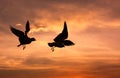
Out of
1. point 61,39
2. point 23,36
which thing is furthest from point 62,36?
point 23,36

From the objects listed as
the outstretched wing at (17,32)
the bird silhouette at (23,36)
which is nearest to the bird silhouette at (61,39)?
the bird silhouette at (23,36)

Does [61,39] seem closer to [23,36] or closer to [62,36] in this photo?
[62,36]

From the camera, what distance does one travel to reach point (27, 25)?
59.6ft

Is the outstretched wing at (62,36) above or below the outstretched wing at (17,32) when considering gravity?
below

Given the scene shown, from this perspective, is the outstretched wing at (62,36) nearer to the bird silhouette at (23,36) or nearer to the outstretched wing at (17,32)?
the bird silhouette at (23,36)

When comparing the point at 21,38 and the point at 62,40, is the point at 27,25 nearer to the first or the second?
the point at 21,38

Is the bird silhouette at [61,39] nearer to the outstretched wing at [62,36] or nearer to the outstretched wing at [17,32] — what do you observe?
the outstretched wing at [62,36]

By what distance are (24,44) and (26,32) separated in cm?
263

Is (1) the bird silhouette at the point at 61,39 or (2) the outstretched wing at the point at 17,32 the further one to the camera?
(2) the outstretched wing at the point at 17,32

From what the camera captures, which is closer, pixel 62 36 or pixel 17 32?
pixel 62 36

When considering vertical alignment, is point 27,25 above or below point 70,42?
above

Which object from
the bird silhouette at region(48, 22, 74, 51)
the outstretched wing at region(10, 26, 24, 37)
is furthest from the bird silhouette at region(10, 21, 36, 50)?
the bird silhouette at region(48, 22, 74, 51)

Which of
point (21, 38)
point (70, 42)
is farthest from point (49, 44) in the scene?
point (21, 38)

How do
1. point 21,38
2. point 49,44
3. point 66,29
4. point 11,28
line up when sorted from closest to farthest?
point 66,29, point 49,44, point 21,38, point 11,28
